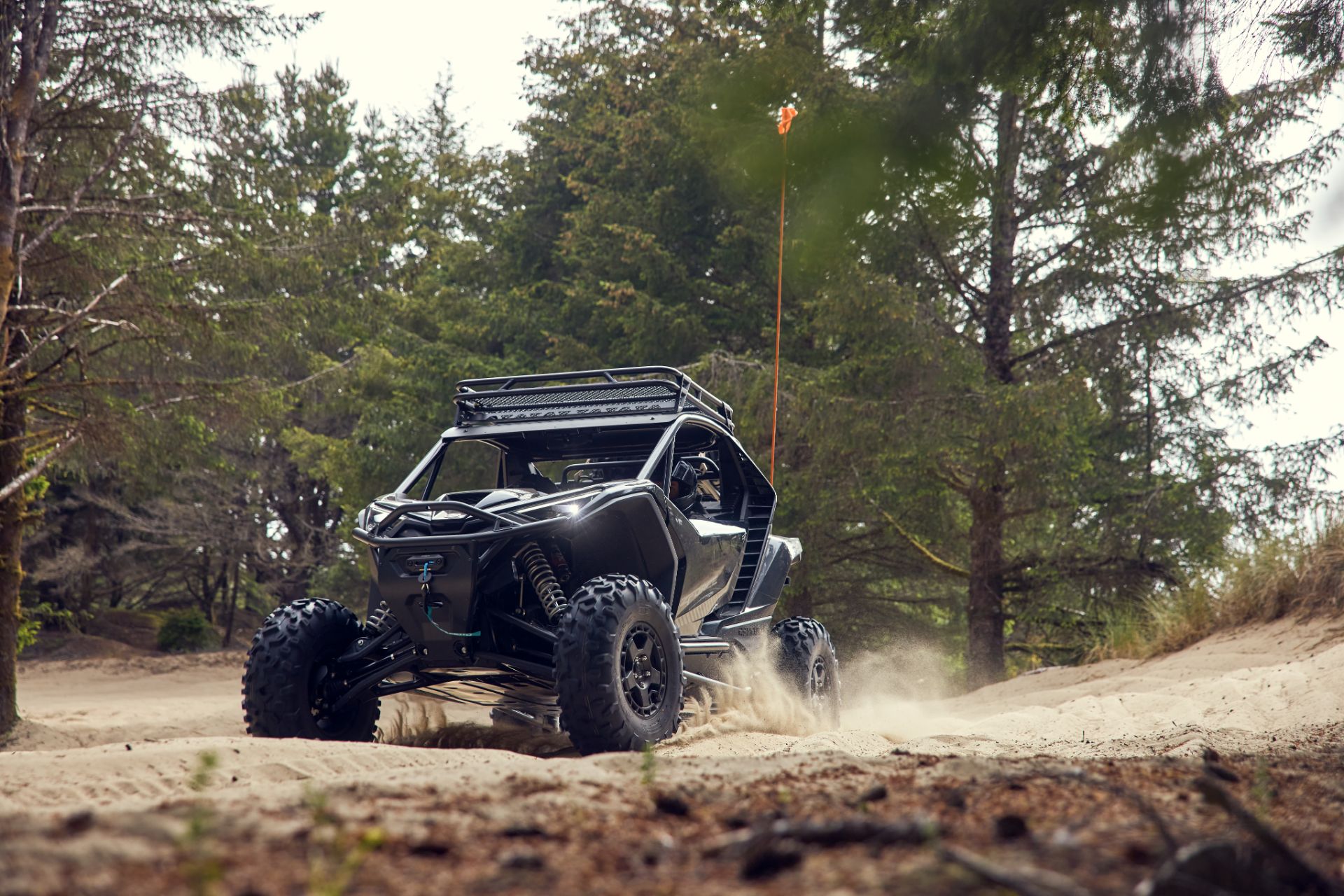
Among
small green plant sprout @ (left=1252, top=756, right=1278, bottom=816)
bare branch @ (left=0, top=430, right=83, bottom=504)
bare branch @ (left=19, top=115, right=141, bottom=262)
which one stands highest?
bare branch @ (left=19, top=115, right=141, bottom=262)

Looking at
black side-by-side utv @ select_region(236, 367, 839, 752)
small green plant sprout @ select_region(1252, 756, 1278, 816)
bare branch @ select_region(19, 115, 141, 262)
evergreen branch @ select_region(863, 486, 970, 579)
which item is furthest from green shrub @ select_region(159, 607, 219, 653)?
small green plant sprout @ select_region(1252, 756, 1278, 816)

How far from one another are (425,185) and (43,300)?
1758 centimetres

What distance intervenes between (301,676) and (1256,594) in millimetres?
9832

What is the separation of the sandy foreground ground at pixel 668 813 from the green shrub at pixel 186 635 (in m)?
20.4

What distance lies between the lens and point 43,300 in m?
12.9

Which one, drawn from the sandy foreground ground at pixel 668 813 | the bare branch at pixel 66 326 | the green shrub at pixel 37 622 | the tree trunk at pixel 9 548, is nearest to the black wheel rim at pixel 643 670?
the sandy foreground ground at pixel 668 813

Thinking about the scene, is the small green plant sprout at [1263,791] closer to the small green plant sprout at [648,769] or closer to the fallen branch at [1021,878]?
the fallen branch at [1021,878]

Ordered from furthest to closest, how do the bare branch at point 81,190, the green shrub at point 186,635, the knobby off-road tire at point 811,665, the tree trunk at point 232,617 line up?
the tree trunk at point 232,617 < the green shrub at point 186,635 < the bare branch at point 81,190 < the knobby off-road tire at point 811,665

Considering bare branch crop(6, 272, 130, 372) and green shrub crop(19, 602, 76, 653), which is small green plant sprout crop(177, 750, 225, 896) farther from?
green shrub crop(19, 602, 76, 653)

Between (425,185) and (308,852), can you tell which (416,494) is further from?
(425,185)

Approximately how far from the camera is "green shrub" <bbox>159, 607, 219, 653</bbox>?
991 inches

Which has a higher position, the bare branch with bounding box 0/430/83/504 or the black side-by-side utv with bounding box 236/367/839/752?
the bare branch with bounding box 0/430/83/504

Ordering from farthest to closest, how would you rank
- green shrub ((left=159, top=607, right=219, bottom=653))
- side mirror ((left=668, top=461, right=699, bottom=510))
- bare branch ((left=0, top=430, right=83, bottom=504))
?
green shrub ((left=159, top=607, right=219, bottom=653)) → bare branch ((left=0, top=430, right=83, bottom=504)) → side mirror ((left=668, top=461, right=699, bottom=510))

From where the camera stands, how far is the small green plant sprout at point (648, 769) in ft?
11.9
